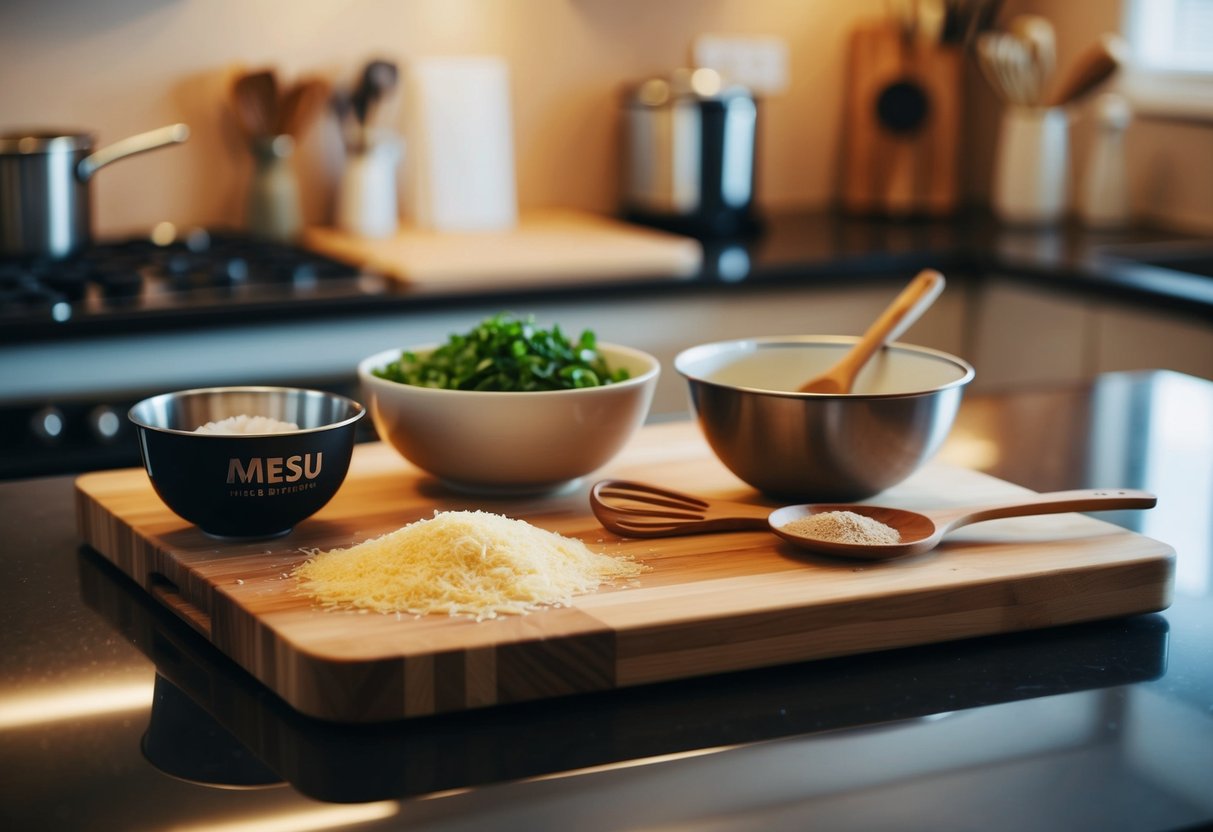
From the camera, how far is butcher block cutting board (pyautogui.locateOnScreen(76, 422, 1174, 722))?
0.82 metres

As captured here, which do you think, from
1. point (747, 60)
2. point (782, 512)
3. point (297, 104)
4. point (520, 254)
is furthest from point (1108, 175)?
point (782, 512)

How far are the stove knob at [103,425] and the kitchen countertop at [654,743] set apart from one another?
0.93 m

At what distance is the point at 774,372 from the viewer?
1.30 metres

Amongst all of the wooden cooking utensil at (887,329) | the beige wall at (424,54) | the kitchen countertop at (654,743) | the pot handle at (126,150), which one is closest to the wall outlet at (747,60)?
the beige wall at (424,54)

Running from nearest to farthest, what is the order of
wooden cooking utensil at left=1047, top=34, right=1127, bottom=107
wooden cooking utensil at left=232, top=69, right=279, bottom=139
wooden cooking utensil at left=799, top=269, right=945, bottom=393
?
1. wooden cooking utensil at left=799, top=269, right=945, bottom=393
2. wooden cooking utensil at left=232, top=69, right=279, bottom=139
3. wooden cooking utensil at left=1047, top=34, right=1127, bottom=107

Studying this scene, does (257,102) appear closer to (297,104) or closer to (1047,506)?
(297,104)

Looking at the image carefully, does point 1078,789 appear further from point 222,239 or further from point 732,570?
point 222,239

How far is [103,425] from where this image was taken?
192 centimetres

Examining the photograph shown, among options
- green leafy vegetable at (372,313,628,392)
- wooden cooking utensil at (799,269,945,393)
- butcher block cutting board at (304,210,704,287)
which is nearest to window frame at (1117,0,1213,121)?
butcher block cutting board at (304,210,704,287)

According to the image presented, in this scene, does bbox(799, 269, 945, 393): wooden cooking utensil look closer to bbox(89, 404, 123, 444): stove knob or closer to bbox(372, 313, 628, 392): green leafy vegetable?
bbox(372, 313, 628, 392): green leafy vegetable

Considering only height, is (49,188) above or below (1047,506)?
above

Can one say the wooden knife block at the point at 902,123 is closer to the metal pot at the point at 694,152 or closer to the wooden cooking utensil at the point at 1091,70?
the wooden cooking utensil at the point at 1091,70

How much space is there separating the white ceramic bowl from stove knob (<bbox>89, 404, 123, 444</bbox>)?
88cm

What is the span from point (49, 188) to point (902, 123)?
1.68 meters
